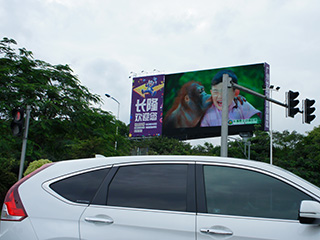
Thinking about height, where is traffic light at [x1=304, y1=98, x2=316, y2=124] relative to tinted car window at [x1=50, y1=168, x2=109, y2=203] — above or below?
above

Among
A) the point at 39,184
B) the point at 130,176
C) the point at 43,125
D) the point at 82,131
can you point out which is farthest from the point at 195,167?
the point at 82,131

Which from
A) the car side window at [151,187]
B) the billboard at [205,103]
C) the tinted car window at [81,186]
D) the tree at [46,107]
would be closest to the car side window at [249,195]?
the car side window at [151,187]

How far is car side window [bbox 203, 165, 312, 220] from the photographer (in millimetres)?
2919

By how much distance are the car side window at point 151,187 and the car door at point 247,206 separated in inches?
6.9

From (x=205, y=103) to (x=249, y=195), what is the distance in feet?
152

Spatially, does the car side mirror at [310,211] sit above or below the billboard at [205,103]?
below

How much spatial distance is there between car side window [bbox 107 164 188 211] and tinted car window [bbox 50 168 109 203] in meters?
0.15

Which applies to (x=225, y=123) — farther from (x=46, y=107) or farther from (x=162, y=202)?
(x=162, y=202)

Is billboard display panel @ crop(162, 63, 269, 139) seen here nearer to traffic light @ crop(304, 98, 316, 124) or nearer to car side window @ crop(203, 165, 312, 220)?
traffic light @ crop(304, 98, 316, 124)

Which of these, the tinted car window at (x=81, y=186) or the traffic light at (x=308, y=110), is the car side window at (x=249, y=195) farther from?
the traffic light at (x=308, y=110)

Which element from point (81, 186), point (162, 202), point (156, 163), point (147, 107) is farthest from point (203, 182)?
point (147, 107)

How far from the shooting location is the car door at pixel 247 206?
2.80 m

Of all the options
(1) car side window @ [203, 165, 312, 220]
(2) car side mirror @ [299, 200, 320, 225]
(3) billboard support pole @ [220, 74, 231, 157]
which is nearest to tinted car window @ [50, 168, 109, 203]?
(1) car side window @ [203, 165, 312, 220]

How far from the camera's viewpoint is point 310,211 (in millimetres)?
2631
